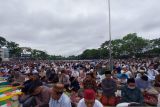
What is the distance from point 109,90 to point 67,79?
382 centimetres

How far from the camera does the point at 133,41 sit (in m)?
107

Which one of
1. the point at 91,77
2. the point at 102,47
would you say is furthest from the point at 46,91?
the point at 102,47

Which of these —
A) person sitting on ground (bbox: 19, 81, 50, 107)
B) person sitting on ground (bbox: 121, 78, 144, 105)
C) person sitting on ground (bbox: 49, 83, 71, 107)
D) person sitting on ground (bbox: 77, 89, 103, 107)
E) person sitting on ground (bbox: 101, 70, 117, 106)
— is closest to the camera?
person sitting on ground (bbox: 77, 89, 103, 107)

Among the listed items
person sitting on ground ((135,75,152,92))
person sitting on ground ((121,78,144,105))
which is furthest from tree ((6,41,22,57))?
person sitting on ground ((121,78,144,105))

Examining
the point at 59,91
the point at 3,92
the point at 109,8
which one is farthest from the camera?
the point at 109,8

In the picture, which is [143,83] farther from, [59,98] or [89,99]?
[89,99]

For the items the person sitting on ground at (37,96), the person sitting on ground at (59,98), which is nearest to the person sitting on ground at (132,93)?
the person sitting on ground at (37,96)

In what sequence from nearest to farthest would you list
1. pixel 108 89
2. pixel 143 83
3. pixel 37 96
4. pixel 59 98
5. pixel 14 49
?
1. pixel 59 98
2. pixel 37 96
3. pixel 108 89
4. pixel 143 83
5. pixel 14 49

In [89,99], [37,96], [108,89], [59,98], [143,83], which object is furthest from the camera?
[143,83]

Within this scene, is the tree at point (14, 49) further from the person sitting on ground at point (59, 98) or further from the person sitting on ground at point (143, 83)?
the person sitting on ground at point (59, 98)

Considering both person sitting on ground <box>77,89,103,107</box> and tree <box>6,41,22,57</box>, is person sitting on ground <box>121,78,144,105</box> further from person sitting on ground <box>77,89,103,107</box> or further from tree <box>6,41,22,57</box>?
tree <box>6,41,22,57</box>

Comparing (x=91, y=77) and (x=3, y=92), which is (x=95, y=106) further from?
(x=3, y=92)

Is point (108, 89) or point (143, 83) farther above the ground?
point (143, 83)

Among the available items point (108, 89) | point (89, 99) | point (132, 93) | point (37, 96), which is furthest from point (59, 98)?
point (108, 89)
